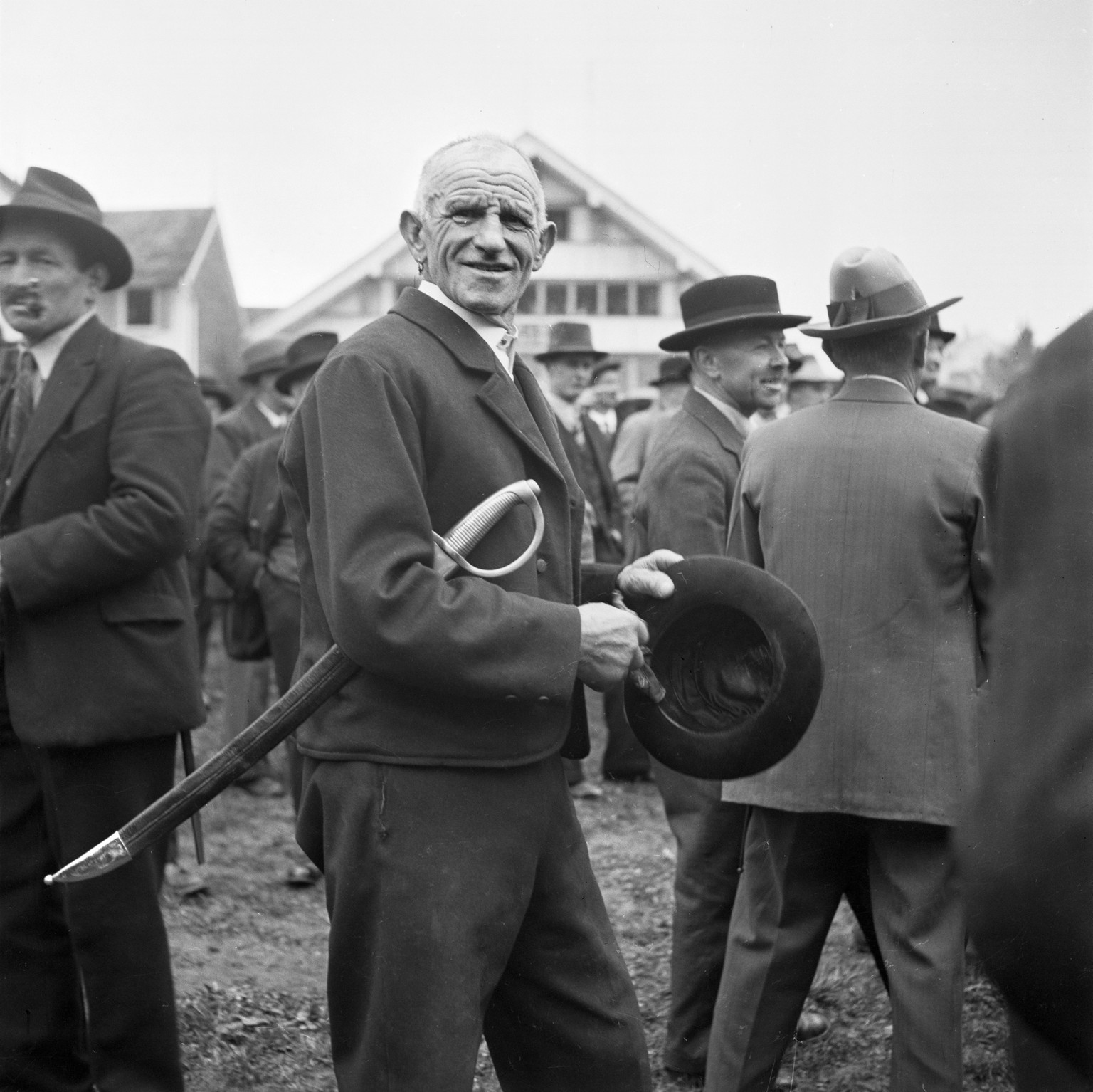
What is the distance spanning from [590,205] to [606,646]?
60.8 feet

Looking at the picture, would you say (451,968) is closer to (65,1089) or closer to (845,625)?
(845,625)

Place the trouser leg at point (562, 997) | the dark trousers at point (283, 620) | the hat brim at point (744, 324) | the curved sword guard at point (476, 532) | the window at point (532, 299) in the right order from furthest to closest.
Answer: the window at point (532, 299) < the dark trousers at point (283, 620) < the hat brim at point (744, 324) < the trouser leg at point (562, 997) < the curved sword guard at point (476, 532)

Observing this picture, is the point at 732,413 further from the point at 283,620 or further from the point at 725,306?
the point at 283,620

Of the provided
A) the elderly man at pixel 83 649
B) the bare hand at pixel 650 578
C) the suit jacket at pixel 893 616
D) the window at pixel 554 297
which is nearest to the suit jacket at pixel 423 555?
the bare hand at pixel 650 578

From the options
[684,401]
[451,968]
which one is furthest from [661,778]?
[451,968]

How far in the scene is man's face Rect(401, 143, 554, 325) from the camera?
282cm

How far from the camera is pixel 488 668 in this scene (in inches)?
99.1

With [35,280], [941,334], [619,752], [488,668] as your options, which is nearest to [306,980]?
[35,280]

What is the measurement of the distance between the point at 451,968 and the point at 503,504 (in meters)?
0.84

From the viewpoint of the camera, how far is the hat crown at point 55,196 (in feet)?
12.8

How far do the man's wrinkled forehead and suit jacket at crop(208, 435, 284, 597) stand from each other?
4.51 metres

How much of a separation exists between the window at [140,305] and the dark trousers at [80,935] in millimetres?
28919

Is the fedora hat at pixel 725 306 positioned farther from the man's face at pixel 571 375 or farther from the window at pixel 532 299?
the window at pixel 532 299

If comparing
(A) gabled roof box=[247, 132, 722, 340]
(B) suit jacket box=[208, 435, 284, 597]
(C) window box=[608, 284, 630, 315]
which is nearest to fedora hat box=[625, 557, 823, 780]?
(B) suit jacket box=[208, 435, 284, 597]
